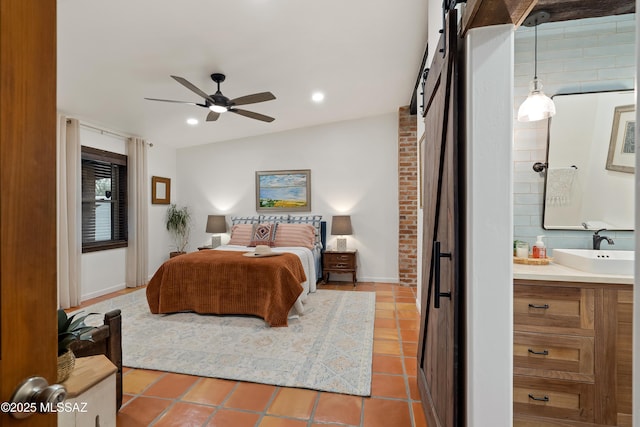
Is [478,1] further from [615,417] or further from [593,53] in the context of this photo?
[615,417]

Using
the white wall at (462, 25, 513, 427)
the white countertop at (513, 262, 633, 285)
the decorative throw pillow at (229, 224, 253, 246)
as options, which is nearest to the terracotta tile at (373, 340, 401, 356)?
the white countertop at (513, 262, 633, 285)

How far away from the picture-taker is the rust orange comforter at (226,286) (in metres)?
3.25

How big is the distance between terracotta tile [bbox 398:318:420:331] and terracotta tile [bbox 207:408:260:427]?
185 centimetres

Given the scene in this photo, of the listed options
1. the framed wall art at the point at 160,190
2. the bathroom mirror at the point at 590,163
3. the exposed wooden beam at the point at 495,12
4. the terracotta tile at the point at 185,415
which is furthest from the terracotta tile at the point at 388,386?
the framed wall art at the point at 160,190

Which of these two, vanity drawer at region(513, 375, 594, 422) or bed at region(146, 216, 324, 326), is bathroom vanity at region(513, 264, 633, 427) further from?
bed at region(146, 216, 324, 326)

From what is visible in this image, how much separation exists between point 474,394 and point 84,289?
16.3 feet

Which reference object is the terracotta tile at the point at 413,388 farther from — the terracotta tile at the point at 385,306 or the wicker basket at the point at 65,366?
the wicker basket at the point at 65,366

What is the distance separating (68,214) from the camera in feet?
12.5

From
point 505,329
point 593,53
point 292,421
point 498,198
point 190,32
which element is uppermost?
point 190,32

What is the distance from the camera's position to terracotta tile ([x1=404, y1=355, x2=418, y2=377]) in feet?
7.42

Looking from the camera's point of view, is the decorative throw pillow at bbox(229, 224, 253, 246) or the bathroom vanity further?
the decorative throw pillow at bbox(229, 224, 253, 246)

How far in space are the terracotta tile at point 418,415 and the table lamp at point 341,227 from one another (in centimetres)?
310

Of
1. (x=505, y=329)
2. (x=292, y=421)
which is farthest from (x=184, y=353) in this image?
(x=505, y=329)

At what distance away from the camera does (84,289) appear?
4207 millimetres
